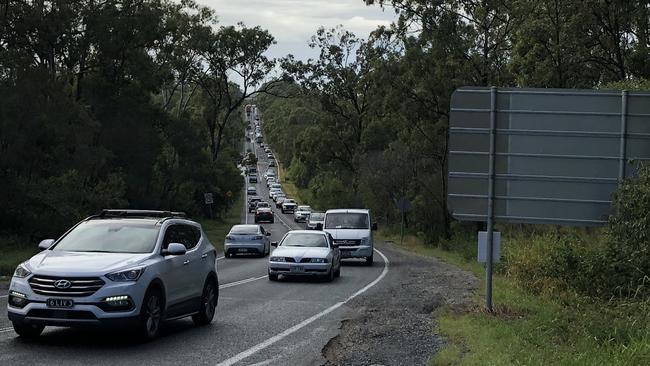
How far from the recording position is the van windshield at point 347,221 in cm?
2912

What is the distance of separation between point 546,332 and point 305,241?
1285 cm

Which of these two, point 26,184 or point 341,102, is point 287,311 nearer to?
point 26,184

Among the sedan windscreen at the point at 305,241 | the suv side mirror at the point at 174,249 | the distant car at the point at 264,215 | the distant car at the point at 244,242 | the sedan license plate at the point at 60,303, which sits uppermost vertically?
the suv side mirror at the point at 174,249

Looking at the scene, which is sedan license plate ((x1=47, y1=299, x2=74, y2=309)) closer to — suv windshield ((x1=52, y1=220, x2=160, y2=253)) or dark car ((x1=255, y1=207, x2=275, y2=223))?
suv windshield ((x1=52, y1=220, x2=160, y2=253))

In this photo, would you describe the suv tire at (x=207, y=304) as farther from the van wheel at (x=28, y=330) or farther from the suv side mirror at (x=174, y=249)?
the van wheel at (x=28, y=330)

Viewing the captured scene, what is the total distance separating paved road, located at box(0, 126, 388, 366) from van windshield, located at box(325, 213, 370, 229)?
1144 centimetres

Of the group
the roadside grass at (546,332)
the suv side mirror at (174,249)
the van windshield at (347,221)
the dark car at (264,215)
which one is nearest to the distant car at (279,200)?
the dark car at (264,215)

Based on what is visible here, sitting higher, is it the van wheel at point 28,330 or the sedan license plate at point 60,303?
the sedan license plate at point 60,303

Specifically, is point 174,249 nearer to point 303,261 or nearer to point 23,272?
point 23,272

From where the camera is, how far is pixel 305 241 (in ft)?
74.0

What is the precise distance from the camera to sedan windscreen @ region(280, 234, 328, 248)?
22.4m

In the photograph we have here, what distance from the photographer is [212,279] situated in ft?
41.7

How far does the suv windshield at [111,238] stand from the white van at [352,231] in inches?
683

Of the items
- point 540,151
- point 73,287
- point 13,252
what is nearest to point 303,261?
point 540,151
